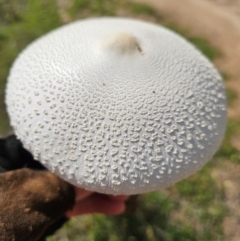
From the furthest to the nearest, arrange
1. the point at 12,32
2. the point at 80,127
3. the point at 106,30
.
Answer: the point at 12,32 → the point at 106,30 → the point at 80,127

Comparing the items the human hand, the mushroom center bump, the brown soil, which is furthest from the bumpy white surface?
the brown soil

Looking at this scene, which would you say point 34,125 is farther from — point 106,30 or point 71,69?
point 106,30

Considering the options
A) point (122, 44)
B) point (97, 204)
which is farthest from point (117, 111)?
point (97, 204)

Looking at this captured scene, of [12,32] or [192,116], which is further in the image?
[12,32]

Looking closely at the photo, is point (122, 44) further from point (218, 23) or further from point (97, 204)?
point (218, 23)

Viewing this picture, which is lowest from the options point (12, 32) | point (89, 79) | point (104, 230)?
point (104, 230)

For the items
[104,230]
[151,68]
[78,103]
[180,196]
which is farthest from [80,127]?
[180,196]

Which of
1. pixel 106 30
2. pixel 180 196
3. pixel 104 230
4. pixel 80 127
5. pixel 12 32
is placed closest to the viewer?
pixel 80 127
